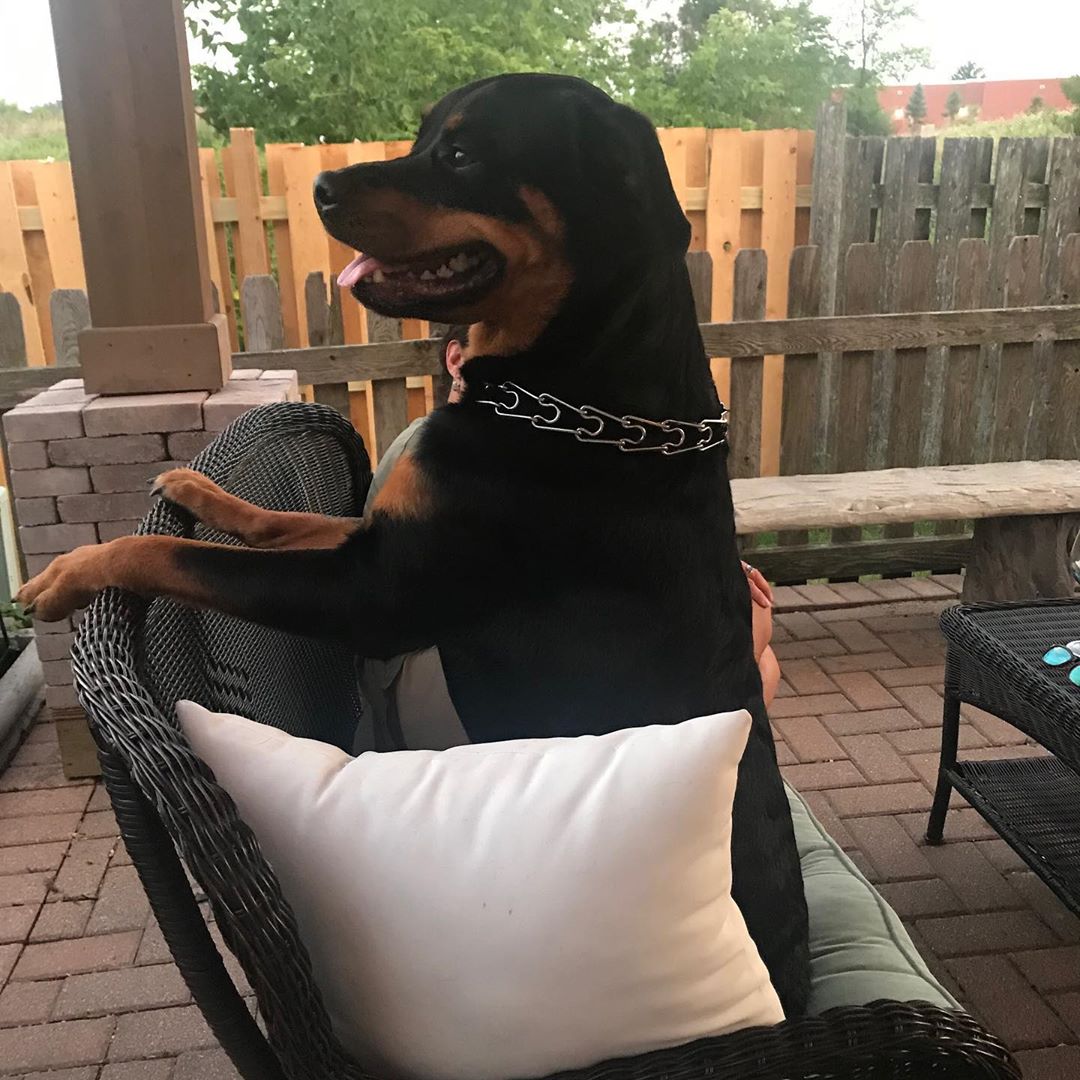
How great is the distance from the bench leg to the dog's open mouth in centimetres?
307

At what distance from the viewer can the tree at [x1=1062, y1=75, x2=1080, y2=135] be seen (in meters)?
5.35

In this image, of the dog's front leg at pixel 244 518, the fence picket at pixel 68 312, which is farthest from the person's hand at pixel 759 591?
the fence picket at pixel 68 312

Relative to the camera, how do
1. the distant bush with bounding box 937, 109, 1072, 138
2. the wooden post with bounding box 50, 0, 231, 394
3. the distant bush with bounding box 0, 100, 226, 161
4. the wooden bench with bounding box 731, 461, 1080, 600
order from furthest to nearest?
the distant bush with bounding box 937, 109, 1072, 138, the distant bush with bounding box 0, 100, 226, 161, the wooden bench with bounding box 731, 461, 1080, 600, the wooden post with bounding box 50, 0, 231, 394

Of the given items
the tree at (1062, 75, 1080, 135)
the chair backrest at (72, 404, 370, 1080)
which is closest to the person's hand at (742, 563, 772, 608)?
the chair backrest at (72, 404, 370, 1080)

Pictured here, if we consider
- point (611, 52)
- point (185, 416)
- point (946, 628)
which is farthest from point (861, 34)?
point (185, 416)

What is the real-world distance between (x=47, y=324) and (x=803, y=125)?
3750 mm

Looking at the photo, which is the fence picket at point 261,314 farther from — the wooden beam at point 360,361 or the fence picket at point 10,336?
the fence picket at point 10,336

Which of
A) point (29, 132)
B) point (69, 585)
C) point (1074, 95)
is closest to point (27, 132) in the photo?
point (29, 132)

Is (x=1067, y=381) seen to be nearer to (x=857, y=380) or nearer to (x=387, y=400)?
(x=857, y=380)

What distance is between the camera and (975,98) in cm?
518

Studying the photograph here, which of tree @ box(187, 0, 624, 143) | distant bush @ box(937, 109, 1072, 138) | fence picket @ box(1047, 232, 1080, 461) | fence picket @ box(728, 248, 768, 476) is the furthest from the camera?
tree @ box(187, 0, 624, 143)

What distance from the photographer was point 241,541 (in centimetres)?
150

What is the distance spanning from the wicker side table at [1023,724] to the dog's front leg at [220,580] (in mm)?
1524

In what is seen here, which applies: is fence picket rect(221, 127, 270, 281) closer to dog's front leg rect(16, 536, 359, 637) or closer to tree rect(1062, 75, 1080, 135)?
dog's front leg rect(16, 536, 359, 637)
